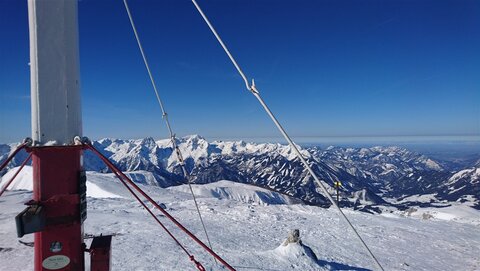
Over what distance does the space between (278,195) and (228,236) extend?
4189 inches

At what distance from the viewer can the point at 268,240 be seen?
17812 millimetres

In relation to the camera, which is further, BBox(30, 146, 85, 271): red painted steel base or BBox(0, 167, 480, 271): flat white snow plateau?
BBox(0, 167, 480, 271): flat white snow plateau

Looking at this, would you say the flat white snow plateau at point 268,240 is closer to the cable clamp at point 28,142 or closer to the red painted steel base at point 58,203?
the red painted steel base at point 58,203

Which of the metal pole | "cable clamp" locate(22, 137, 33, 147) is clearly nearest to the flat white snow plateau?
the metal pole

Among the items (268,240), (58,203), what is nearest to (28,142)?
(58,203)

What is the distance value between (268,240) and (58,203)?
15.8m

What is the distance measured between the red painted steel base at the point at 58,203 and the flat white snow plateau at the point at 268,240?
25.4ft

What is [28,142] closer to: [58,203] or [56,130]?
[56,130]

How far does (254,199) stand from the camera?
425 ft

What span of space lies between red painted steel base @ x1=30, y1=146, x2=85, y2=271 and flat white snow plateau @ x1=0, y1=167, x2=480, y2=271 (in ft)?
25.4

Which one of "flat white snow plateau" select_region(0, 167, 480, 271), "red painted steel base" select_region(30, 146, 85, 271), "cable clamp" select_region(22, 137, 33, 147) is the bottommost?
"flat white snow plateau" select_region(0, 167, 480, 271)

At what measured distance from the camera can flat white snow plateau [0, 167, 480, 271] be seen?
11992 mm

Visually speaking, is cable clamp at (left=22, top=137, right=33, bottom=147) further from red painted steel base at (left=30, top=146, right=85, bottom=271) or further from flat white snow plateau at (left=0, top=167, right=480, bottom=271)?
flat white snow plateau at (left=0, top=167, right=480, bottom=271)

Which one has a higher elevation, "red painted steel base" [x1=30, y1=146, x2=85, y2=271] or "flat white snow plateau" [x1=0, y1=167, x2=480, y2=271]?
"red painted steel base" [x1=30, y1=146, x2=85, y2=271]
